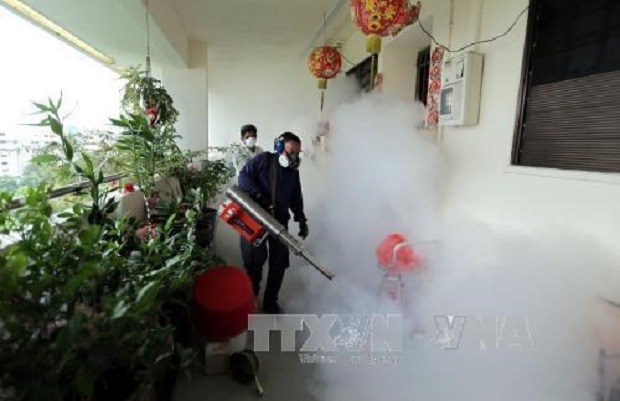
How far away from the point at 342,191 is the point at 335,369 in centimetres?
213

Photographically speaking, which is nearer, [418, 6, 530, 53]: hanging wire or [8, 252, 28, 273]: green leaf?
[8, 252, 28, 273]: green leaf

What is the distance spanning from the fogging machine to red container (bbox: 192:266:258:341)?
44 centimetres

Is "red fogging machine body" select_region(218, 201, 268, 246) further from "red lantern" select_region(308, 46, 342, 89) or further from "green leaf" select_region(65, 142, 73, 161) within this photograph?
"red lantern" select_region(308, 46, 342, 89)

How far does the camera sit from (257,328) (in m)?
2.38

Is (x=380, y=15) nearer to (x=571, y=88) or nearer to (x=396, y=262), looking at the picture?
(x=571, y=88)

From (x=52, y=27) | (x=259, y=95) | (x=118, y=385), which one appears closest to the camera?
(x=118, y=385)

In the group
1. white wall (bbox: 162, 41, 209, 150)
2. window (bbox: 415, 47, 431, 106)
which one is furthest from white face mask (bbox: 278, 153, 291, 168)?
white wall (bbox: 162, 41, 209, 150)

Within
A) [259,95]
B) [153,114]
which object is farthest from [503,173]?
[259,95]

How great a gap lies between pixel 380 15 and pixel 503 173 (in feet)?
3.84

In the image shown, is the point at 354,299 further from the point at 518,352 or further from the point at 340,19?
the point at 340,19

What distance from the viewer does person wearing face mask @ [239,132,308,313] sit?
2613 millimetres

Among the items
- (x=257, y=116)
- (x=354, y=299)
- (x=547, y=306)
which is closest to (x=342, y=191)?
(x=354, y=299)

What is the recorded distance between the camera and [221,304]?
6.33 ft

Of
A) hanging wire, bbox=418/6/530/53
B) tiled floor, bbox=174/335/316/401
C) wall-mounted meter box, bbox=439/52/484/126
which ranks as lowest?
tiled floor, bbox=174/335/316/401
